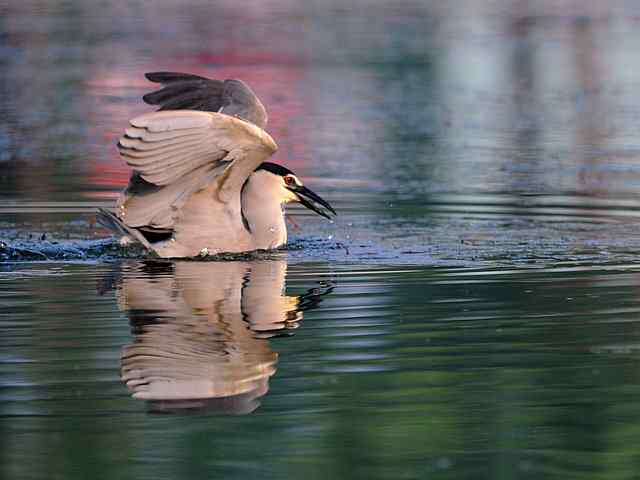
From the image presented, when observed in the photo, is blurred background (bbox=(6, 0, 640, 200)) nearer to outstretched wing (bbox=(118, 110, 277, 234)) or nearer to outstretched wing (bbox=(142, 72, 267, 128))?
outstretched wing (bbox=(142, 72, 267, 128))

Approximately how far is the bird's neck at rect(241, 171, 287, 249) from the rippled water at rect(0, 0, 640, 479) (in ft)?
0.36

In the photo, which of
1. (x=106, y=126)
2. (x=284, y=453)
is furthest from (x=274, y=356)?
(x=106, y=126)

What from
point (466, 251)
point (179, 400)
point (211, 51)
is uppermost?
point (179, 400)

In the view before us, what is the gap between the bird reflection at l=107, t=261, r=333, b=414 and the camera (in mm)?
5898

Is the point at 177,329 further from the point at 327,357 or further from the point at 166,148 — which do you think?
the point at 166,148

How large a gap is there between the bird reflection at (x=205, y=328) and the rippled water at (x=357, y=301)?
19 millimetres

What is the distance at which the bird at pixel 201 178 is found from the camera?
8805mm

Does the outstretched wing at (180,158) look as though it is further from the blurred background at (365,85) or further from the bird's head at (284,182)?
the blurred background at (365,85)

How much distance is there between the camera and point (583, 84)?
19.6 metres

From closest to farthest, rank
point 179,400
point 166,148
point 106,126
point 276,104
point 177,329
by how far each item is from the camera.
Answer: point 179,400 → point 177,329 → point 166,148 → point 106,126 → point 276,104

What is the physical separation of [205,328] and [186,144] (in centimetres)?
197

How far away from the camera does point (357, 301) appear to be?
309 inches

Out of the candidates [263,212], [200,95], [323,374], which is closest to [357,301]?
[323,374]

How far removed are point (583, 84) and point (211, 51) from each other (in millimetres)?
6158
